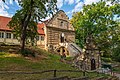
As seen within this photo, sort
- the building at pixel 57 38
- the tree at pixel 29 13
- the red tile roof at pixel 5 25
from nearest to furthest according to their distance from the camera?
the tree at pixel 29 13 < the building at pixel 57 38 < the red tile roof at pixel 5 25

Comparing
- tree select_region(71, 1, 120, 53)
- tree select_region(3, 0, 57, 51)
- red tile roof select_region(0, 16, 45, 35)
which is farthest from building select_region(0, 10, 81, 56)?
tree select_region(3, 0, 57, 51)

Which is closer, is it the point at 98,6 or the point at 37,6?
the point at 37,6

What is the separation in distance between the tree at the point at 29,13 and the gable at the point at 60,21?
11647mm

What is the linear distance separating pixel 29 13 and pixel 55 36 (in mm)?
15250

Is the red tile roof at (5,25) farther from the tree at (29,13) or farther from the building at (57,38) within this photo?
the tree at (29,13)

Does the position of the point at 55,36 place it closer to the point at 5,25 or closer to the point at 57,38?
the point at 57,38

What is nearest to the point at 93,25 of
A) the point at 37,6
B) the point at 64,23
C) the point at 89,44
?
the point at 64,23

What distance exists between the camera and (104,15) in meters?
40.8

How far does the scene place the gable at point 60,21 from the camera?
1430 inches

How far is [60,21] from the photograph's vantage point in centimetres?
3791

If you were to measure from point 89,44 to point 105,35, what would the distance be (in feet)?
51.1

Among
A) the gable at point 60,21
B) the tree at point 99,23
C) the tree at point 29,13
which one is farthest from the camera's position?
the tree at point 99,23

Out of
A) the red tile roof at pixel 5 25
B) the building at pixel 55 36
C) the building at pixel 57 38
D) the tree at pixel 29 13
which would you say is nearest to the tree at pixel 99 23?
the building at pixel 57 38

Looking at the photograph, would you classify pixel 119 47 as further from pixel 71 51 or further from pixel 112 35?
pixel 71 51
